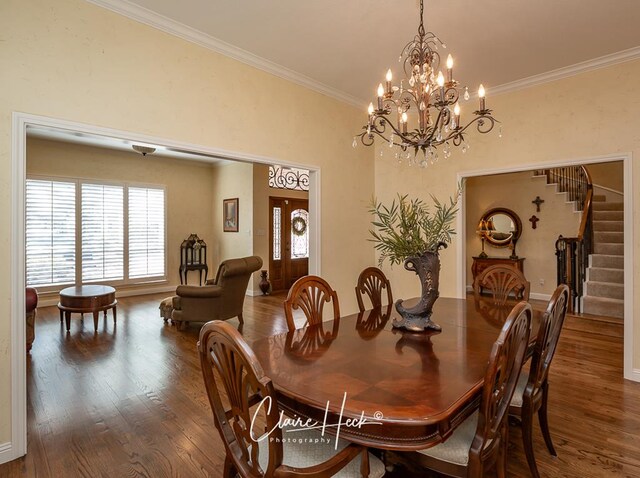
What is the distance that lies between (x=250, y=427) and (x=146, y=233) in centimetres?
693

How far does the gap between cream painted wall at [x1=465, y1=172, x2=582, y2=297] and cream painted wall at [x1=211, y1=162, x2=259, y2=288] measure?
4330mm

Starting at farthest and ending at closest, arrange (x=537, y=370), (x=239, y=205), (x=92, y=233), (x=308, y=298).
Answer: (x=239, y=205) → (x=92, y=233) → (x=308, y=298) → (x=537, y=370)

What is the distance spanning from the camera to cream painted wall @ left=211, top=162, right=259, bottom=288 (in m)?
7.23

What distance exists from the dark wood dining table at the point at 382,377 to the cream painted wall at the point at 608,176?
6688 millimetres

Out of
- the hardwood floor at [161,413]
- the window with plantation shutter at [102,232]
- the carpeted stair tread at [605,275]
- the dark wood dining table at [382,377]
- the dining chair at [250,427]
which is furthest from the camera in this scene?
the window with plantation shutter at [102,232]

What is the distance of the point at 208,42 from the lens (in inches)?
115

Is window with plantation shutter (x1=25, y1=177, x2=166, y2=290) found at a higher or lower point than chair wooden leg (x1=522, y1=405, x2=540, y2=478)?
higher

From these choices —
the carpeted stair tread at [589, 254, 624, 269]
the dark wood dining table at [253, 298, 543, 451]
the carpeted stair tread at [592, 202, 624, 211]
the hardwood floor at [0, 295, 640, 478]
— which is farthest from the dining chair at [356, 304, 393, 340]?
the carpeted stair tread at [592, 202, 624, 211]

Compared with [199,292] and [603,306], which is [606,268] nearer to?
[603,306]

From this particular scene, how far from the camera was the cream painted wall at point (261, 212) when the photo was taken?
719 centimetres

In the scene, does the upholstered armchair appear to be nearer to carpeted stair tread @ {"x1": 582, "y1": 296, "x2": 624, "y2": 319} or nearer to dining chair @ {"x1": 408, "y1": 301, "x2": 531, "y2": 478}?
dining chair @ {"x1": 408, "y1": 301, "x2": 531, "y2": 478}

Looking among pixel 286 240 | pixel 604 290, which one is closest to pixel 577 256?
pixel 604 290

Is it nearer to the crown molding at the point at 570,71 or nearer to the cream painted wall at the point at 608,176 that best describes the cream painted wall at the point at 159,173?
the crown molding at the point at 570,71

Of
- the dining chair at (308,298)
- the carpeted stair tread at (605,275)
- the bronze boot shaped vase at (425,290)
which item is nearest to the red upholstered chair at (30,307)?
the dining chair at (308,298)
